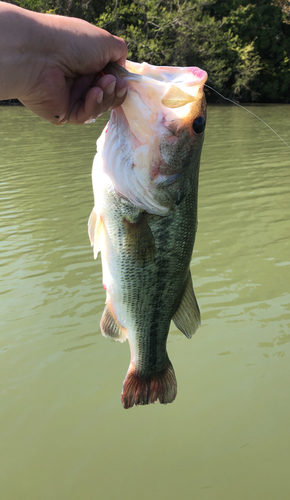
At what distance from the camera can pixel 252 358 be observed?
3654mm

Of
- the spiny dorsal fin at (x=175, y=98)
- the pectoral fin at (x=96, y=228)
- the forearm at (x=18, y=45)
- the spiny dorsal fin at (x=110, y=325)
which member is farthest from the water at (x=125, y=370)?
the forearm at (x=18, y=45)

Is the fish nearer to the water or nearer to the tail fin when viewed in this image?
the tail fin

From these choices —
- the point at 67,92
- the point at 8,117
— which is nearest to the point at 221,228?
the point at 67,92

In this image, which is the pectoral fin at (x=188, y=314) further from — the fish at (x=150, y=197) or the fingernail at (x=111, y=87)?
the fingernail at (x=111, y=87)

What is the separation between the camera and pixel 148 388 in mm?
2141

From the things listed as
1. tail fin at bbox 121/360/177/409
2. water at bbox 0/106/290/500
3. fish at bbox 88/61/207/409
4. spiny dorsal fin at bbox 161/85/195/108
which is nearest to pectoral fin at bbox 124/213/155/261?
fish at bbox 88/61/207/409

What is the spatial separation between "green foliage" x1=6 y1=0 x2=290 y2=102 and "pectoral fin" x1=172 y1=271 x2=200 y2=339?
991 inches

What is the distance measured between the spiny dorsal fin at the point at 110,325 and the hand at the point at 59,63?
92 cm

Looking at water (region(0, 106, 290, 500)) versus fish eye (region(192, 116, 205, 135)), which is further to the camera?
water (region(0, 106, 290, 500))

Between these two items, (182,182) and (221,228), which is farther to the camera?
(221,228)

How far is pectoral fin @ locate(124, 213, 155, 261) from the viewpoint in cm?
179

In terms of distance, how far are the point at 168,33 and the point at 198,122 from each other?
90.6 ft

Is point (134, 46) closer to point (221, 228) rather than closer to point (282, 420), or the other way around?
point (221, 228)

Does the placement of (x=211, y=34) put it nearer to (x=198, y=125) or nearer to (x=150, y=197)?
(x=198, y=125)
